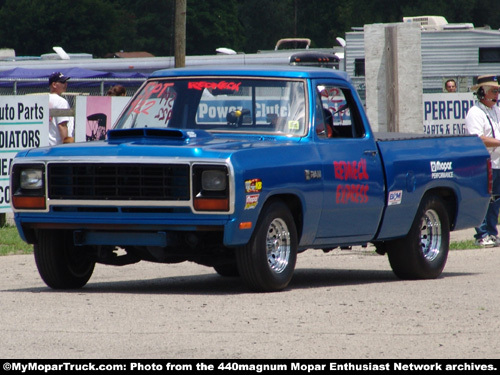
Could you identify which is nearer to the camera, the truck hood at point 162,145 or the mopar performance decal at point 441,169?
the truck hood at point 162,145

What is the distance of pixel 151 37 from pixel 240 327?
271ft

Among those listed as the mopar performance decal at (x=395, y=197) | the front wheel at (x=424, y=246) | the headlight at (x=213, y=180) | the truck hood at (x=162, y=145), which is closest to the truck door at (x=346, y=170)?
the mopar performance decal at (x=395, y=197)

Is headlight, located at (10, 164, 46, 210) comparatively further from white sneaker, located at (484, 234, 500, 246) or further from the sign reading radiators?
white sneaker, located at (484, 234, 500, 246)

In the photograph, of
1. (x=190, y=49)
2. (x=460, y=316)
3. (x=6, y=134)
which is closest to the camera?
(x=460, y=316)

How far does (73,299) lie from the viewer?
8.74 metres

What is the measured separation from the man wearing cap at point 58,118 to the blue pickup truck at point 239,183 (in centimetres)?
472

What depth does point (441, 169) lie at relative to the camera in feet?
35.5

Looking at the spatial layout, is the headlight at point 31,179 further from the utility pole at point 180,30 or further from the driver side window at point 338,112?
the utility pole at point 180,30

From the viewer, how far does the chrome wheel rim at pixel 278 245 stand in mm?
9047

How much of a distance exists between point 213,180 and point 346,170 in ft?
5.50

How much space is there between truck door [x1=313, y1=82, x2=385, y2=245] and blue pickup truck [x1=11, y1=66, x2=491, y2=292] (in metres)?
0.01

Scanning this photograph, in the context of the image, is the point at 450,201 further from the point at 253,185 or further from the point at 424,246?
the point at 253,185
